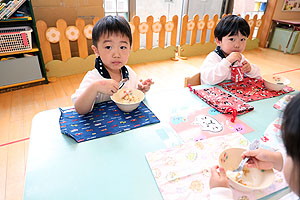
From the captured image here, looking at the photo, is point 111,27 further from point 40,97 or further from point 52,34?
point 52,34

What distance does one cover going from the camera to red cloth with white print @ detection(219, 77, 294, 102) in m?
1.04

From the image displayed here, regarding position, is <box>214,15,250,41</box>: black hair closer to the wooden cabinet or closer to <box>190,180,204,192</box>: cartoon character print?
<box>190,180,204,192</box>: cartoon character print

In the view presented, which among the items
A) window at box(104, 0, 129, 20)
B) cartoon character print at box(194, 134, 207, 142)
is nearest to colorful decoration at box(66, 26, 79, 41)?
window at box(104, 0, 129, 20)

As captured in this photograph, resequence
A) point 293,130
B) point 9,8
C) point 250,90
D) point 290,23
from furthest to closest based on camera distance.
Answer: point 290,23 < point 9,8 < point 250,90 < point 293,130

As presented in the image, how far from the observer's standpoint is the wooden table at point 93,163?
1.73 feet

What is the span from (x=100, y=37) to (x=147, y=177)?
0.61 meters

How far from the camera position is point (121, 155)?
64cm

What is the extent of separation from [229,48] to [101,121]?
887 millimetres

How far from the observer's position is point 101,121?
80 cm

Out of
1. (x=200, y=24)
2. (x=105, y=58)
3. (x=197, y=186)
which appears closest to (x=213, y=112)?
(x=197, y=186)

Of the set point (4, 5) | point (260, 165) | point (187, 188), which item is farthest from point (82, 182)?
point (4, 5)

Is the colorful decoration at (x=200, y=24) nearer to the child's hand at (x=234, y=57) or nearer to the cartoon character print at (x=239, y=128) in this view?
the child's hand at (x=234, y=57)

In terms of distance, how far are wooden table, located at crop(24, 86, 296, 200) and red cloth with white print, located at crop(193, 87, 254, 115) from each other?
0.09 m

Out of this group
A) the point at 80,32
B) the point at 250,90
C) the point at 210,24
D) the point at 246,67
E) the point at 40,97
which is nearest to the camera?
the point at 250,90
